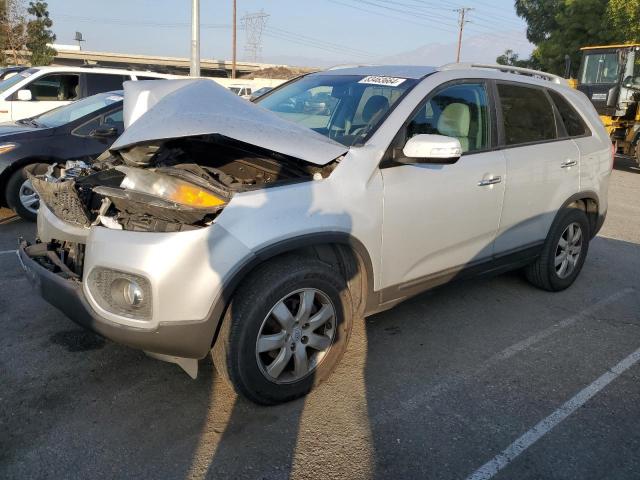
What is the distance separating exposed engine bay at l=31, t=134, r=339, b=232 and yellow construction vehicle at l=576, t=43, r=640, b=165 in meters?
13.8

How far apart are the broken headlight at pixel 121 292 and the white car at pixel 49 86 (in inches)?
309

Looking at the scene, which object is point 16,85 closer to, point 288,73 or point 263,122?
point 263,122

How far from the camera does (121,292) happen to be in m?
2.66

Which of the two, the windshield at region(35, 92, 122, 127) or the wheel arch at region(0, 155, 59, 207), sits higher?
the windshield at region(35, 92, 122, 127)

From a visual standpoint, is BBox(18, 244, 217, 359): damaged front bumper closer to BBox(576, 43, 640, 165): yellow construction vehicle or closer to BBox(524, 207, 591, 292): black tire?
BBox(524, 207, 591, 292): black tire

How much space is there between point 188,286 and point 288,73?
63.5 m

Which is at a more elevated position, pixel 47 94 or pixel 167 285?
pixel 47 94

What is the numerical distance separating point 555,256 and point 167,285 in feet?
11.5

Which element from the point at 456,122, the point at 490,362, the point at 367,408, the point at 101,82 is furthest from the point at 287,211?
the point at 101,82

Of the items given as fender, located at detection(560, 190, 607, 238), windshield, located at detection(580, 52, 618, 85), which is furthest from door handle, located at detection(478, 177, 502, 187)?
windshield, located at detection(580, 52, 618, 85)

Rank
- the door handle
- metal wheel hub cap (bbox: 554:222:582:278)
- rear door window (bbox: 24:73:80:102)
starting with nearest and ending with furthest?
the door handle, metal wheel hub cap (bbox: 554:222:582:278), rear door window (bbox: 24:73:80:102)

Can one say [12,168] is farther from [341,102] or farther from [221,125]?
[221,125]

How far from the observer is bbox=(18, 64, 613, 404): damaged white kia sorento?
2662 mm

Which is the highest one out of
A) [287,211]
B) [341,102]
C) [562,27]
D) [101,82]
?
[562,27]
